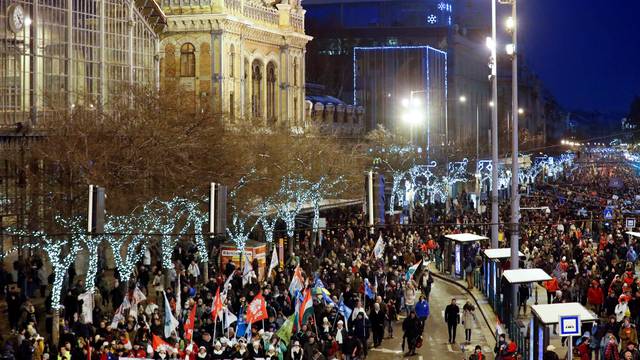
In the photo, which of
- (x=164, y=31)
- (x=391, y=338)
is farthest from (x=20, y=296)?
(x=164, y=31)

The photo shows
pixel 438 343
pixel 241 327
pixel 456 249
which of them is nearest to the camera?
pixel 241 327

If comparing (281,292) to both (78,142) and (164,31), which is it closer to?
(78,142)

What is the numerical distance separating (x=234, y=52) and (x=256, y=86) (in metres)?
5.51

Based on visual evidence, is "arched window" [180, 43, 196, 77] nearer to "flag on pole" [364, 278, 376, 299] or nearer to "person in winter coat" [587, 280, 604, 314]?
"flag on pole" [364, 278, 376, 299]

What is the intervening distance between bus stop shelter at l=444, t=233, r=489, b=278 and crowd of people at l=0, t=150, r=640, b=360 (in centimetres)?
67

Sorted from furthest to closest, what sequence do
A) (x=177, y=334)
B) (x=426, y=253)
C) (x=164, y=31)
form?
1. (x=164, y=31)
2. (x=426, y=253)
3. (x=177, y=334)

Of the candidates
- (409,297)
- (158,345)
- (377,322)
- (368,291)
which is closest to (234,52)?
(409,297)

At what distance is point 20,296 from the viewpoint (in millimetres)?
31281

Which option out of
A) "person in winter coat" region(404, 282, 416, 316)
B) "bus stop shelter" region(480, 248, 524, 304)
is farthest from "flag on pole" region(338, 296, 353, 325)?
"bus stop shelter" region(480, 248, 524, 304)

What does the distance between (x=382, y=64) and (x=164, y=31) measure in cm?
5327

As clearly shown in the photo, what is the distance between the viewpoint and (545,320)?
23422mm

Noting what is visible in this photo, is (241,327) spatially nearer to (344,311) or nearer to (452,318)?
(344,311)

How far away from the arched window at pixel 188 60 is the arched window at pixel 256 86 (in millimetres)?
5996

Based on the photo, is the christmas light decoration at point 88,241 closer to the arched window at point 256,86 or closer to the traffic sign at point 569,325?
the traffic sign at point 569,325
